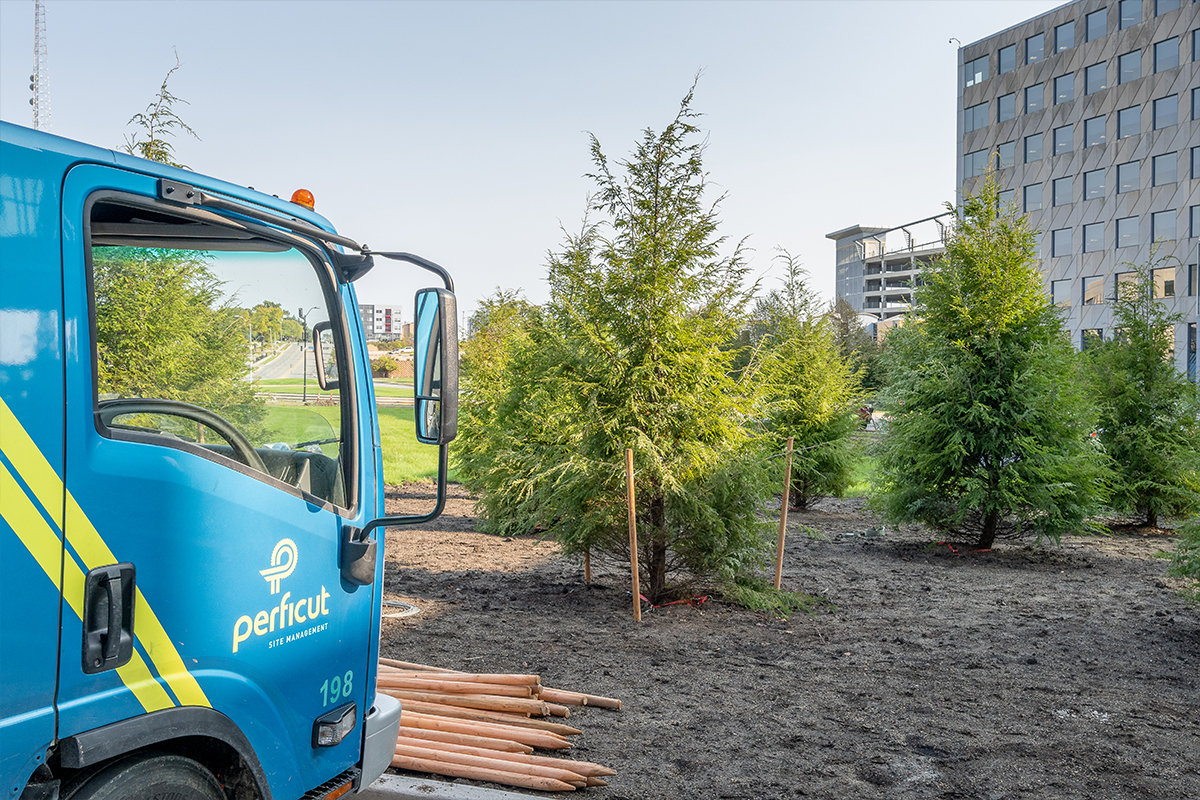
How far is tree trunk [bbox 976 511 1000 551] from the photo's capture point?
11.9 metres

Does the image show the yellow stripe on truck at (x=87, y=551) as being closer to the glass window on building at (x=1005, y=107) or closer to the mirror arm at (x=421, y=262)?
the mirror arm at (x=421, y=262)

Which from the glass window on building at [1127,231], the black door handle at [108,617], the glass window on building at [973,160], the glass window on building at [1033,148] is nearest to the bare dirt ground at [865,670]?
the black door handle at [108,617]

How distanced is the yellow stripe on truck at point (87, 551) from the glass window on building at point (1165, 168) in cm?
5507

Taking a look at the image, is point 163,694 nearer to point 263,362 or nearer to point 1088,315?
point 263,362

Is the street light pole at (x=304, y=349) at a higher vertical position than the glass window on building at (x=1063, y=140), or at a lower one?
lower

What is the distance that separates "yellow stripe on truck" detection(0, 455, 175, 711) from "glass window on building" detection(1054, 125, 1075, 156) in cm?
5870

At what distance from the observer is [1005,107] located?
53.8m

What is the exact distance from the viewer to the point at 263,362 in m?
2.86

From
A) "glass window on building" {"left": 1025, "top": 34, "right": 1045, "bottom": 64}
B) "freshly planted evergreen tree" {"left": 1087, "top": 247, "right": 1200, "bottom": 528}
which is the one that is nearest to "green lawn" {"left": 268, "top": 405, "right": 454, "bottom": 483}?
"freshly planted evergreen tree" {"left": 1087, "top": 247, "right": 1200, "bottom": 528}

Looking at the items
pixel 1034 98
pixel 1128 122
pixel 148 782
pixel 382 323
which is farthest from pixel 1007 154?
pixel 148 782

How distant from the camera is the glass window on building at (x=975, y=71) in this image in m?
55.0

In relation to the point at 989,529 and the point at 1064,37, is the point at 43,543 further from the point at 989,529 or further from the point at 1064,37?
the point at 1064,37

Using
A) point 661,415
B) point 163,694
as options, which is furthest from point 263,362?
point 661,415

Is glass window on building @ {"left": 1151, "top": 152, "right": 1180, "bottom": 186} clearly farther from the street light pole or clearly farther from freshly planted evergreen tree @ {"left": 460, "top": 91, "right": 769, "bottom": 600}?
the street light pole
